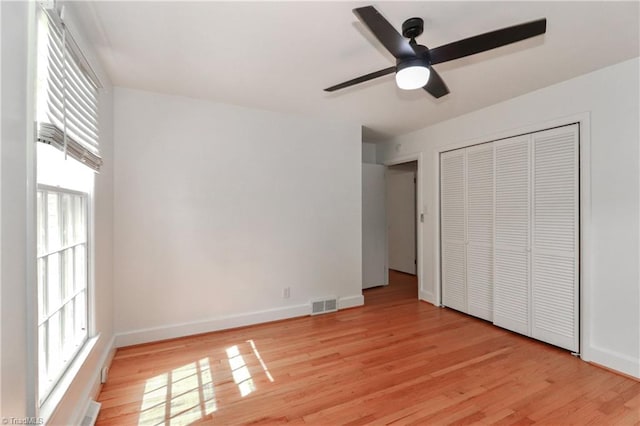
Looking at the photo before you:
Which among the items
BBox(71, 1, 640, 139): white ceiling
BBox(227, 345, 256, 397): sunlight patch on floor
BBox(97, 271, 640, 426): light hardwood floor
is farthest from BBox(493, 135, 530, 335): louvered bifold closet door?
BBox(227, 345, 256, 397): sunlight patch on floor

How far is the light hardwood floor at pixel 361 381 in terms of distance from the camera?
1.82 m

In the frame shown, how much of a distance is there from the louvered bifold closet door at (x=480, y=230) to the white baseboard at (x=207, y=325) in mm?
2111

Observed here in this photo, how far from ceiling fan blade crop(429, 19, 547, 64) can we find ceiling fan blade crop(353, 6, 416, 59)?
6.7 inches

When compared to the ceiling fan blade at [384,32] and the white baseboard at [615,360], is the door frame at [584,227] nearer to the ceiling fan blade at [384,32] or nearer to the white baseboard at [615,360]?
the white baseboard at [615,360]

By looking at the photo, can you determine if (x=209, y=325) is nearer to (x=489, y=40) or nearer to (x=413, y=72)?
(x=413, y=72)

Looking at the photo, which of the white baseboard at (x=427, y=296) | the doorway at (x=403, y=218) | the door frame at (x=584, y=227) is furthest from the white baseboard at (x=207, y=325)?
the doorway at (x=403, y=218)

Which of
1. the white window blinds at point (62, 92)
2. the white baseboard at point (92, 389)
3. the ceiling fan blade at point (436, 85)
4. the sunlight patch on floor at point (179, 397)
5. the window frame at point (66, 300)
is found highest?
the ceiling fan blade at point (436, 85)

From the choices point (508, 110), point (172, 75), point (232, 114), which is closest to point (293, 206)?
point (232, 114)

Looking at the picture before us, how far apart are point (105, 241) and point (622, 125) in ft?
14.6

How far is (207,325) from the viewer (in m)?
3.06

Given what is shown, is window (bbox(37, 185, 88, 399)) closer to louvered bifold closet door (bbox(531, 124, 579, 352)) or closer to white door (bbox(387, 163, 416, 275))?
louvered bifold closet door (bbox(531, 124, 579, 352))

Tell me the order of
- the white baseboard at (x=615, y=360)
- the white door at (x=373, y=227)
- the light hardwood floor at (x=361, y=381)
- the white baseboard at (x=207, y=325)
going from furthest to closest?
the white door at (x=373, y=227), the white baseboard at (x=207, y=325), the white baseboard at (x=615, y=360), the light hardwood floor at (x=361, y=381)

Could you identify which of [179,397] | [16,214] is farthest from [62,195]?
[179,397]

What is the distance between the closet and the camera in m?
2.63
